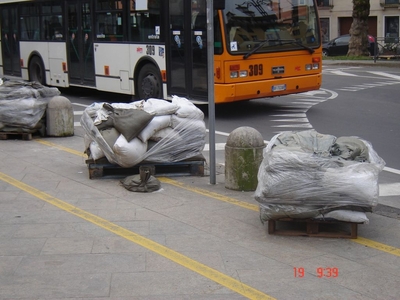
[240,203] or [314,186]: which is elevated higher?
[314,186]

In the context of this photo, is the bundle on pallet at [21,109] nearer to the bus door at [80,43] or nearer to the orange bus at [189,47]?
the orange bus at [189,47]

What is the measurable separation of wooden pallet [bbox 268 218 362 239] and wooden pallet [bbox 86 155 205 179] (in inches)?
99.5

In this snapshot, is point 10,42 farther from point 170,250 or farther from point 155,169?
point 170,250

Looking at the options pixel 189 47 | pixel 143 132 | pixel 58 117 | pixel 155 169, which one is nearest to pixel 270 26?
pixel 189 47

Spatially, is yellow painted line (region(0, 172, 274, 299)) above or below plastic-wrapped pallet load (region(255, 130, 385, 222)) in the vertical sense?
below

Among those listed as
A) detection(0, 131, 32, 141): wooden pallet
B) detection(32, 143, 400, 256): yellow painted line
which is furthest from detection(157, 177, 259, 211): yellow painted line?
detection(0, 131, 32, 141): wooden pallet

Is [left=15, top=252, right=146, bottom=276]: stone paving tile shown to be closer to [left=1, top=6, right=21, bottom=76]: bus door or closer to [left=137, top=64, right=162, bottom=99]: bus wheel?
[left=137, top=64, right=162, bottom=99]: bus wheel

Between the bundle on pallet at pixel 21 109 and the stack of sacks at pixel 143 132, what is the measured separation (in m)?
2.93

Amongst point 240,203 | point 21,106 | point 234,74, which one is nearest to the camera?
point 240,203

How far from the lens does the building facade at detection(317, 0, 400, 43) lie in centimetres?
4603

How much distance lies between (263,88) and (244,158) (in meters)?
6.32

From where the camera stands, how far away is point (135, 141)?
8664 mm

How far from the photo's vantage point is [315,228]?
6.41 m
